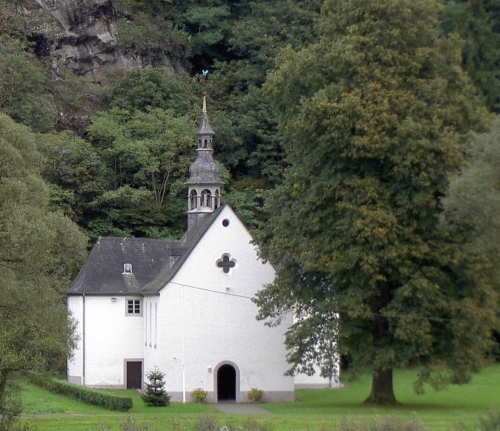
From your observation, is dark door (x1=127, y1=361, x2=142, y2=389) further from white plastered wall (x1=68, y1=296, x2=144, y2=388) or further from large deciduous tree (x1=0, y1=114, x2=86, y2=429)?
large deciduous tree (x1=0, y1=114, x2=86, y2=429)

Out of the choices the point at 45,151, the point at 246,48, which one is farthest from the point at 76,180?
the point at 246,48

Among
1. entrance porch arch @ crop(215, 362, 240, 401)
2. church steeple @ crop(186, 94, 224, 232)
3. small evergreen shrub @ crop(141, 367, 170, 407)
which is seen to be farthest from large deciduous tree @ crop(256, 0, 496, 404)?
church steeple @ crop(186, 94, 224, 232)

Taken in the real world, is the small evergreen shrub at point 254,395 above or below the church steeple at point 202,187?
below

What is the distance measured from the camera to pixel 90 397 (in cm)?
3569

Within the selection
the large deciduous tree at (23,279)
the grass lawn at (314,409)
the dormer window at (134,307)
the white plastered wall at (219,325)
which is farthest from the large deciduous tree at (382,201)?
the dormer window at (134,307)

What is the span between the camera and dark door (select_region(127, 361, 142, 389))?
147 ft

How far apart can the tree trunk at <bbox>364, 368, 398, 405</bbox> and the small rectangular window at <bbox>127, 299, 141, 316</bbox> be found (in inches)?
580

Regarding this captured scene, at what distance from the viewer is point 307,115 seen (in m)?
32.5

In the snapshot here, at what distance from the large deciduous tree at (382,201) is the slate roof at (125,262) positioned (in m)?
11.3

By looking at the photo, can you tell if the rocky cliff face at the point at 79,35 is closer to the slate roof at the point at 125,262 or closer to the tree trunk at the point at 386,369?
the slate roof at the point at 125,262

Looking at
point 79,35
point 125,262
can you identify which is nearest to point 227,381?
point 125,262

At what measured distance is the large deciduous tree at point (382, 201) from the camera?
31.0 metres

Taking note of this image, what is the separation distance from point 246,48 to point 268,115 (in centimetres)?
819

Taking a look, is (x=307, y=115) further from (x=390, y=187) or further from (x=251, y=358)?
(x=251, y=358)
